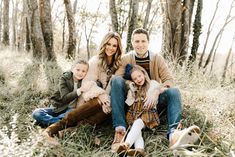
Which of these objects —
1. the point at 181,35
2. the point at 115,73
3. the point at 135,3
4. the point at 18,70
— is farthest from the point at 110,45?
the point at 135,3

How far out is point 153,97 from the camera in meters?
4.26

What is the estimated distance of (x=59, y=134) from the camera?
14.3 ft

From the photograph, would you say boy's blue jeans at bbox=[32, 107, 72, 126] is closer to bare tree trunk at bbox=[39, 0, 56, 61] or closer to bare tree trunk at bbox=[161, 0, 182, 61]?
bare tree trunk at bbox=[161, 0, 182, 61]

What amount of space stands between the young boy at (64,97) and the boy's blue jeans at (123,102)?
1.95 ft

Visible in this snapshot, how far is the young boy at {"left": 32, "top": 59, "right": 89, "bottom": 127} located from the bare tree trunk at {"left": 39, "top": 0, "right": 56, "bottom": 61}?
4490 millimetres

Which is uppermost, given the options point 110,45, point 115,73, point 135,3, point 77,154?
point 135,3

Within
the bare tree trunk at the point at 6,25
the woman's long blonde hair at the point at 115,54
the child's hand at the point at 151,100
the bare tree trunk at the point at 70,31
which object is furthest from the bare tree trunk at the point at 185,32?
the bare tree trunk at the point at 6,25

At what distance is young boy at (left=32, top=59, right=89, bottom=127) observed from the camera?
477 cm

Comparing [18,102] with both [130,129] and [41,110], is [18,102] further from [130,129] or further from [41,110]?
[130,129]

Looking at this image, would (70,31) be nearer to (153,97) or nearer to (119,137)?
(153,97)

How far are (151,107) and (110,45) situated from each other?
102cm

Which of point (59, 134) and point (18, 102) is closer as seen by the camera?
point (59, 134)

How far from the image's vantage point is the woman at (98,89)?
4.40 m

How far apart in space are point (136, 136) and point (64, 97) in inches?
49.6
